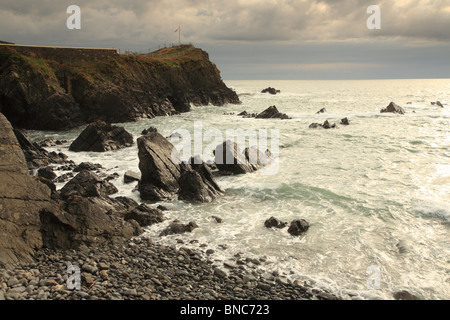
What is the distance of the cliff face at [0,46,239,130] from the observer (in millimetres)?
43781

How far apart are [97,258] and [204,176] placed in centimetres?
975

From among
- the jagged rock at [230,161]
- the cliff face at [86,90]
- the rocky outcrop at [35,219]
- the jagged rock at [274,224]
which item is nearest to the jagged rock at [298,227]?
the jagged rock at [274,224]

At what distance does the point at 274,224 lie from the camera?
16234mm

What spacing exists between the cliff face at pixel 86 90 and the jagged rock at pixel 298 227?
38772 mm

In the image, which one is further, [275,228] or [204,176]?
[204,176]

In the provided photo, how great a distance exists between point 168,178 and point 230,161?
5.63 m

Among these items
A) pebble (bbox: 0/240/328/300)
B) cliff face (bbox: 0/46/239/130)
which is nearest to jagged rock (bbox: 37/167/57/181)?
pebble (bbox: 0/240/328/300)

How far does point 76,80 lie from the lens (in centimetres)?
5047

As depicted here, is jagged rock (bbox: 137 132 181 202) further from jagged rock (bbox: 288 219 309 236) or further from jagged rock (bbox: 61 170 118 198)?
jagged rock (bbox: 288 219 309 236)

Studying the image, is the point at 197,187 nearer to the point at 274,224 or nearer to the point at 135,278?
the point at 274,224

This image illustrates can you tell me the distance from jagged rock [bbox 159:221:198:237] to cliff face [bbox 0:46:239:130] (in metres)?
35.6

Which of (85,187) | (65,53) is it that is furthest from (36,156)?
(65,53)
